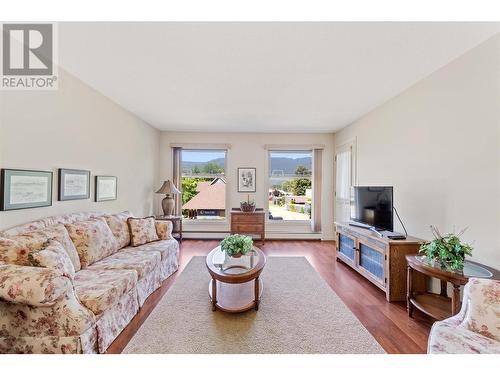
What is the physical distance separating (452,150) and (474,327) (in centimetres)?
169

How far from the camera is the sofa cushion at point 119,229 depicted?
2.83 meters

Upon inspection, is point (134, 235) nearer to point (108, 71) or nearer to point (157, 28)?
point (108, 71)

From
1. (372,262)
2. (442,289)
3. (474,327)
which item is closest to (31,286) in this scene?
(474,327)

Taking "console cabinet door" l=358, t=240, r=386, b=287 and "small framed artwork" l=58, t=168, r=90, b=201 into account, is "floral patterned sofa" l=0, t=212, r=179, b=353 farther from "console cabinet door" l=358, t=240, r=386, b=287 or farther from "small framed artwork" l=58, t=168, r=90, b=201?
"console cabinet door" l=358, t=240, r=386, b=287

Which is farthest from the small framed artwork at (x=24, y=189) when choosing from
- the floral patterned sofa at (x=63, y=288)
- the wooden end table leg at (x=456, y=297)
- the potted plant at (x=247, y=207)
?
the wooden end table leg at (x=456, y=297)

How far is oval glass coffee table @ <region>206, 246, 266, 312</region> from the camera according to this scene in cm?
205

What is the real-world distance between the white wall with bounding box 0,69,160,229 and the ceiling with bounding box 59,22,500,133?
1.02 ft

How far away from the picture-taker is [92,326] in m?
1.54

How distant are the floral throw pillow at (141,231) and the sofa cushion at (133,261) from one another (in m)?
0.22

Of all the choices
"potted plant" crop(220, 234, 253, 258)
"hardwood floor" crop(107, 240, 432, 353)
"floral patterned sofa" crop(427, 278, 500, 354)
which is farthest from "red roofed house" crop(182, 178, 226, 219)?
"floral patterned sofa" crop(427, 278, 500, 354)

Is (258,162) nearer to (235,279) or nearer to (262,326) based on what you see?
(235,279)

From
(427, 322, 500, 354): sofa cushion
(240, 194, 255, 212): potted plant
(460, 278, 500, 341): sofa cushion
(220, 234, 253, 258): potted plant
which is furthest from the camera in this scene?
(240, 194, 255, 212): potted plant
